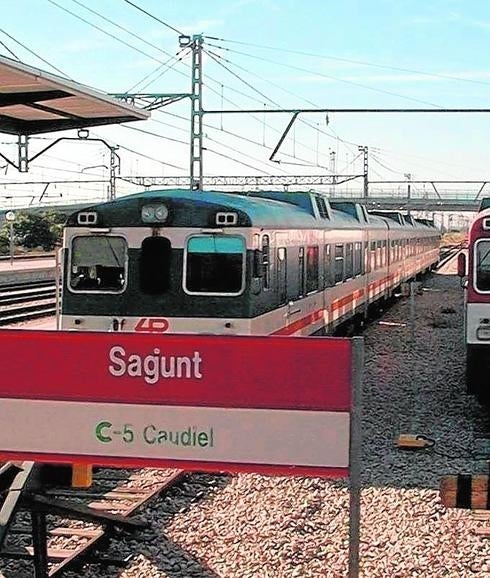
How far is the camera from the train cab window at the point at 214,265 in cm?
932

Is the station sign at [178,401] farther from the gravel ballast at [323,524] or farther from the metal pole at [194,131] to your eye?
the metal pole at [194,131]

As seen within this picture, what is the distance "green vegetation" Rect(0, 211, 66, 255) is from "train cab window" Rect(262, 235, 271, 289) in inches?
2001

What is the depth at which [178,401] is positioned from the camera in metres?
4.38

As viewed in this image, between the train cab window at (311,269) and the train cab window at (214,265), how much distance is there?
3120 millimetres

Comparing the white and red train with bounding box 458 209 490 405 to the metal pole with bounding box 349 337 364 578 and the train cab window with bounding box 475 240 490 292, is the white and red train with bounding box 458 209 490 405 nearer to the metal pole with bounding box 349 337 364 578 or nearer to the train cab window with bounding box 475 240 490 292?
the train cab window with bounding box 475 240 490 292

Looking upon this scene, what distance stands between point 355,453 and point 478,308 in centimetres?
675

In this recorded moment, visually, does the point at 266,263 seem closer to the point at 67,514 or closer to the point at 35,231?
the point at 67,514

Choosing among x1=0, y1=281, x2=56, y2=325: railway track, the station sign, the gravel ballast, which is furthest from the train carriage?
x1=0, y1=281, x2=56, y2=325: railway track

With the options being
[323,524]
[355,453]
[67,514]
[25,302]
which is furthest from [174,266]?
[25,302]

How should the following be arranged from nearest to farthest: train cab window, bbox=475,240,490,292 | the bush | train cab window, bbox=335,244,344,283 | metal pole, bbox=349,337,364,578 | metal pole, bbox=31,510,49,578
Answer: metal pole, bbox=349,337,364,578, metal pole, bbox=31,510,49,578, train cab window, bbox=475,240,490,292, train cab window, bbox=335,244,344,283, the bush

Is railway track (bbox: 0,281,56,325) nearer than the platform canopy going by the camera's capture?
No

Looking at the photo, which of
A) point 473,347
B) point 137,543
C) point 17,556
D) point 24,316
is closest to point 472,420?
point 473,347

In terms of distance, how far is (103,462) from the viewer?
14.6 ft

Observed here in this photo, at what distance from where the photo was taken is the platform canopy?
1020 centimetres
